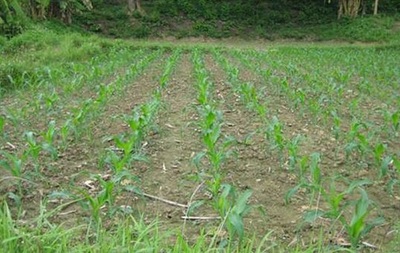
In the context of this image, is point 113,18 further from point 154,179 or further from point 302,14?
point 154,179

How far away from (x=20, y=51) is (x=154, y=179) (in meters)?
11.1

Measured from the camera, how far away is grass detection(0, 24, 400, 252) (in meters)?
2.45

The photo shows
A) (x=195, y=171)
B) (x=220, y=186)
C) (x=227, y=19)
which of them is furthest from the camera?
(x=227, y=19)

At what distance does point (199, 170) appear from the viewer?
12.9ft

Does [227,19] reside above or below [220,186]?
below

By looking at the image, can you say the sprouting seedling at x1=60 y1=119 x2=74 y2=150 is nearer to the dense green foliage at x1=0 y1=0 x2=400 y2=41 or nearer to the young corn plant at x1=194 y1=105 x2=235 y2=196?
the young corn plant at x1=194 y1=105 x2=235 y2=196

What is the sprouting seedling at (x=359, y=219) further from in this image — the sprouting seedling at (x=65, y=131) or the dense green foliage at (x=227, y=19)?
the dense green foliage at (x=227, y=19)

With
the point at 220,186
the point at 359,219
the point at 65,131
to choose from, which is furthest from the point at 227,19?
the point at 359,219

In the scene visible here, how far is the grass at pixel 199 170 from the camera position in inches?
96.3

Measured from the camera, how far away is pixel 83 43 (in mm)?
15258

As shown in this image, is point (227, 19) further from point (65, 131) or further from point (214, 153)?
point (214, 153)

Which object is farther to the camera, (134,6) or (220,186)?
(134,6)

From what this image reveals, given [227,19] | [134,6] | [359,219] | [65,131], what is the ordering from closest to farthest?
1. [359,219]
2. [65,131]
3. [134,6]
4. [227,19]

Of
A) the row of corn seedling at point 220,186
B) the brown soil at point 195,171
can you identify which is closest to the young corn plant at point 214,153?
the row of corn seedling at point 220,186
